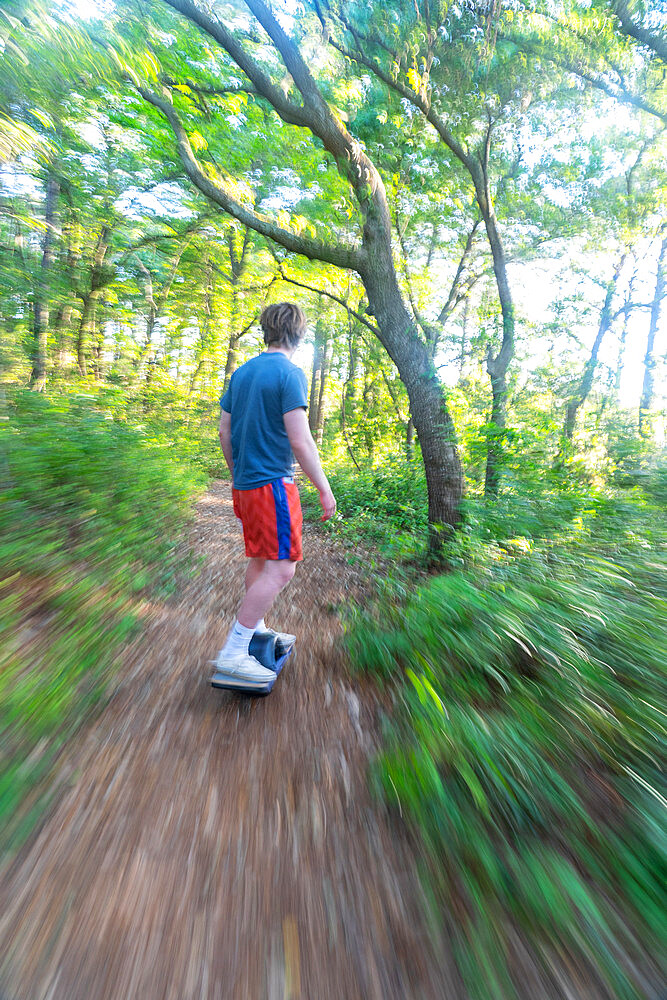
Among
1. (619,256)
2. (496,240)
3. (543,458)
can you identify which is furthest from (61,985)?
(619,256)

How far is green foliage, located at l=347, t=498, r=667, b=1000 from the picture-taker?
1.17 metres

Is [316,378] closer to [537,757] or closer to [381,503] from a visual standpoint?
[381,503]

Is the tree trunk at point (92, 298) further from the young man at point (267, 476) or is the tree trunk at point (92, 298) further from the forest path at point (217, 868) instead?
the forest path at point (217, 868)

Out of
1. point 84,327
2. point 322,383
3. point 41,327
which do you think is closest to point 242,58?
point 41,327

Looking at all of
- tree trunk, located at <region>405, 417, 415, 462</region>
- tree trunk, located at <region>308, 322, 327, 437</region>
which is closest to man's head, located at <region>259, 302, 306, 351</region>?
tree trunk, located at <region>405, 417, 415, 462</region>

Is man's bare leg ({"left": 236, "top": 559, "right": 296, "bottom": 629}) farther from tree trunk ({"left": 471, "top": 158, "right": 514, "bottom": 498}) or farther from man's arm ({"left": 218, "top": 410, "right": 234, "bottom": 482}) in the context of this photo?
tree trunk ({"left": 471, "top": 158, "right": 514, "bottom": 498})

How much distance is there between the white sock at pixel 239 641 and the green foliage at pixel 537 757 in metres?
0.79

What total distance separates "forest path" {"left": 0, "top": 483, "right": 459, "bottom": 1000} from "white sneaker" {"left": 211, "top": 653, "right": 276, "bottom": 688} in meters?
0.16

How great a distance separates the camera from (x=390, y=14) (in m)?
4.86

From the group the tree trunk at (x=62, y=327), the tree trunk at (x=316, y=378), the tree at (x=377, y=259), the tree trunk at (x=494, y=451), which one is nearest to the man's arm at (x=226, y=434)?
the tree at (x=377, y=259)

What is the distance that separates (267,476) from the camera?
230cm

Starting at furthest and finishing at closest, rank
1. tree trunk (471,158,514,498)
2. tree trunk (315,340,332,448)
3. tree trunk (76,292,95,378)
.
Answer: tree trunk (315,340,332,448) → tree trunk (76,292,95,378) → tree trunk (471,158,514,498)

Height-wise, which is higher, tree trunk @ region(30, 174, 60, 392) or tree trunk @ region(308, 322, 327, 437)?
tree trunk @ region(308, 322, 327, 437)

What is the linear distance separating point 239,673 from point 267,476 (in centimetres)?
109
